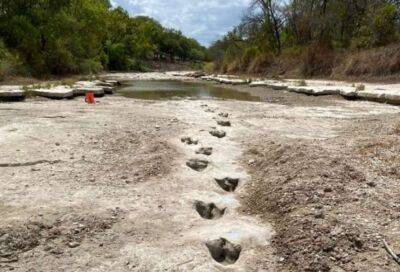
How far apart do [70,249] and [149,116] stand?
688 cm

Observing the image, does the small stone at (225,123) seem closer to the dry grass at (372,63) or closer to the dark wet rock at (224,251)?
the dark wet rock at (224,251)

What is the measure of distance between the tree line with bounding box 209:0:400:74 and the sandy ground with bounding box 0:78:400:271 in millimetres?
15956

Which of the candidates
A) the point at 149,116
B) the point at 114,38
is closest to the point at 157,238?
the point at 149,116

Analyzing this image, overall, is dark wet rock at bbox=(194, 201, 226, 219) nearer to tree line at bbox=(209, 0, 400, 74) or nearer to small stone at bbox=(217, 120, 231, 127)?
small stone at bbox=(217, 120, 231, 127)

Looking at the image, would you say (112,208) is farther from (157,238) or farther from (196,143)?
(196,143)

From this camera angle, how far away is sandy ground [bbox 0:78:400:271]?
152 inches

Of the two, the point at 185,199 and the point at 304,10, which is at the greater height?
the point at 304,10

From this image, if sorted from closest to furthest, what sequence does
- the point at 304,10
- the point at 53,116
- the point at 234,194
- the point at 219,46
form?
→ the point at 234,194 < the point at 53,116 < the point at 304,10 < the point at 219,46

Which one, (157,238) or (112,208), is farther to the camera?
(112,208)

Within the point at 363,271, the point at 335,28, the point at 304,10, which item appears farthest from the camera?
the point at 304,10

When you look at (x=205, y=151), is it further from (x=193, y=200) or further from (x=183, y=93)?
(x=183, y=93)

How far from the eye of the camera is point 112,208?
4.73 meters

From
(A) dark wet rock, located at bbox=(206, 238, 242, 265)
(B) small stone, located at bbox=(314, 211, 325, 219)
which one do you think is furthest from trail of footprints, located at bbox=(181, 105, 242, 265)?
(B) small stone, located at bbox=(314, 211, 325, 219)

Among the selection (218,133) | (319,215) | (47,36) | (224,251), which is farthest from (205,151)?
(47,36)
